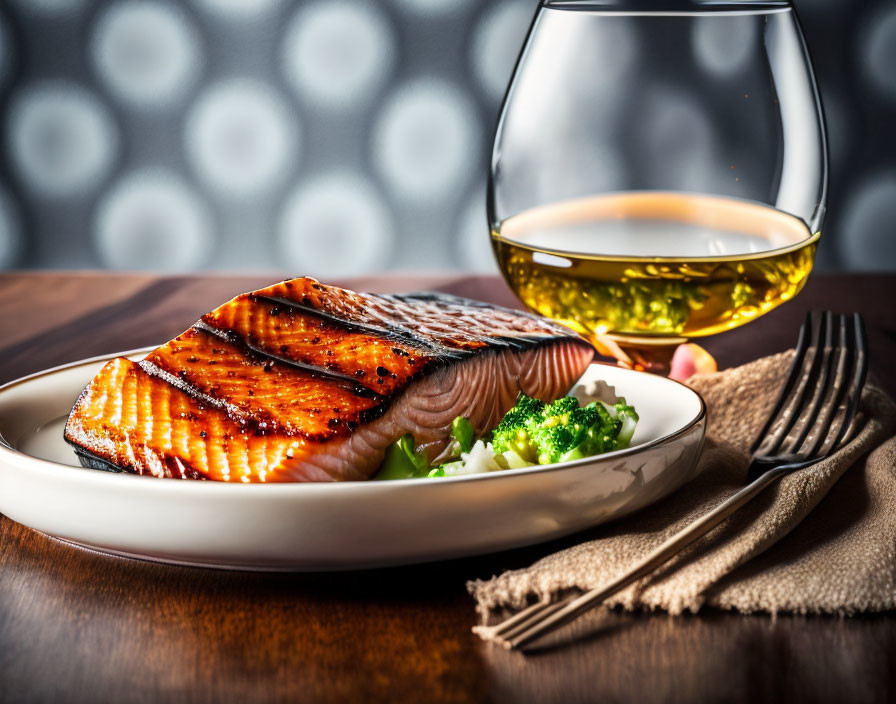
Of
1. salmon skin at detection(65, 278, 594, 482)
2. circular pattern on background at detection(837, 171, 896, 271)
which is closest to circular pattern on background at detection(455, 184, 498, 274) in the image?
circular pattern on background at detection(837, 171, 896, 271)

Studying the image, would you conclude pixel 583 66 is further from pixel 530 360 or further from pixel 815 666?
pixel 815 666

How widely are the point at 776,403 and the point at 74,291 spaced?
1.77m

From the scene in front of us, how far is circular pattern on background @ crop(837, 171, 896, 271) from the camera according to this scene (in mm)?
4371

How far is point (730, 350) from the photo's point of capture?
1.85 meters

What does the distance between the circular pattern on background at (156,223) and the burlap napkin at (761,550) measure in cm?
380

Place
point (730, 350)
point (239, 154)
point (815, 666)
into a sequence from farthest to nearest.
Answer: point (239, 154) < point (730, 350) < point (815, 666)

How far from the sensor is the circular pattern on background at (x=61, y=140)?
452 centimetres

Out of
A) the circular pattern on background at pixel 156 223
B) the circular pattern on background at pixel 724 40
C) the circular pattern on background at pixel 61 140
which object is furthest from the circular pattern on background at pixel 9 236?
the circular pattern on background at pixel 724 40

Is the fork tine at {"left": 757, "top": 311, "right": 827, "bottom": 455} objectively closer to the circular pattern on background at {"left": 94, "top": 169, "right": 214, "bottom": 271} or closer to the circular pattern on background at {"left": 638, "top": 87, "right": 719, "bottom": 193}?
the circular pattern on background at {"left": 638, "top": 87, "right": 719, "bottom": 193}

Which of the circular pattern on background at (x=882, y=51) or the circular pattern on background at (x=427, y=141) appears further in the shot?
the circular pattern on background at (x=427, y=141)

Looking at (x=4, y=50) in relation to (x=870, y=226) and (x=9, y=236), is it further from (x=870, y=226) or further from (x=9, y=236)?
(x=870, y=226)

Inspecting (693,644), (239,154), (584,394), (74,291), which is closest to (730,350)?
(584,394)

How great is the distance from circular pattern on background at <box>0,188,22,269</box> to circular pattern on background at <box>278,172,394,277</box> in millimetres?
1235

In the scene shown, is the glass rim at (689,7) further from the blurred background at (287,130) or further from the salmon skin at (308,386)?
the blurred background at (287,130)
